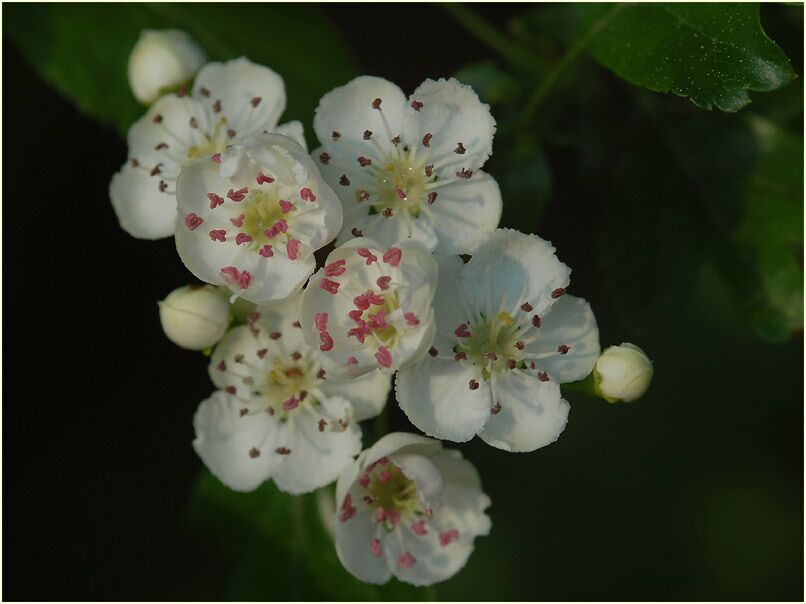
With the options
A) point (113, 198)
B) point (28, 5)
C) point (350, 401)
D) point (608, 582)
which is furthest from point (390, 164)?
A: point (608, 582)

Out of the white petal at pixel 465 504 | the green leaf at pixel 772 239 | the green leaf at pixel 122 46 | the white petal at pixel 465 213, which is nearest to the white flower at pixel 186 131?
the green leaf at pixel 122 46

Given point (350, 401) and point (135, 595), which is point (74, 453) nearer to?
point (135, 595)

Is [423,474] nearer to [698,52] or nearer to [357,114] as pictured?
[357,114]

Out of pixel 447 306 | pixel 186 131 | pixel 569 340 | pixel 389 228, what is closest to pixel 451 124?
pixel 389 228

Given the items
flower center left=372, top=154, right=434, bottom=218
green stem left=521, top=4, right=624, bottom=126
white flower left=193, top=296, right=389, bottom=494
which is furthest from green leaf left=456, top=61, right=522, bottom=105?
white flower left=193, top=296, right=389, bottom=494

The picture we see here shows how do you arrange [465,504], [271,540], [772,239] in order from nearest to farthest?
[465,504] → [772,239] → [271,540]

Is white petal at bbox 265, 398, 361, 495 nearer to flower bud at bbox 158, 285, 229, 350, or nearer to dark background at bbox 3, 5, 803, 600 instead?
flower bud at bbox 158, 285, 229, 350
